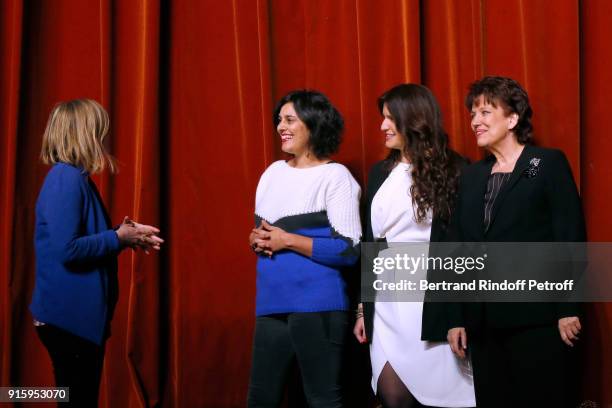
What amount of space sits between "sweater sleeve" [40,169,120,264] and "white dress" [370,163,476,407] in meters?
0.88

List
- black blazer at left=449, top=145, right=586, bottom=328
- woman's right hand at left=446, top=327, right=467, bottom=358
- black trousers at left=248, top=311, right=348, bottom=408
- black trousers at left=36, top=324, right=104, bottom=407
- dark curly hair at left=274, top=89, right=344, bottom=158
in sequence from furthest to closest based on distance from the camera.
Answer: dark curly hair at left=274, top=89, right=344, bottom=158
black trousers at left=248, top=311, right=348, bottom=408
woman's right hand at left=446, top=327, right=467, bottom=358
black blazer at left=449, top=145, right=586, bottom=328
black trousers at left=36, top=324, right=104, bottom=407

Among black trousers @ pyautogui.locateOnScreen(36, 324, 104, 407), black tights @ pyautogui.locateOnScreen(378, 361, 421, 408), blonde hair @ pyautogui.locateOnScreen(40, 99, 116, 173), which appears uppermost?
blonde hair @ pyautogui.locateOnScreen(40, 99, 116, 173)

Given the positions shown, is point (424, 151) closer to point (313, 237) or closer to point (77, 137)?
point (313, 237)

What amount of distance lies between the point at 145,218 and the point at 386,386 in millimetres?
1362

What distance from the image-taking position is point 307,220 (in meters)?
2.43

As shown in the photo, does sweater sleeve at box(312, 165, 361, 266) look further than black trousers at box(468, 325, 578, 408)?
Yes

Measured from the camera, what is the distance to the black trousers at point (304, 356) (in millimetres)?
2332

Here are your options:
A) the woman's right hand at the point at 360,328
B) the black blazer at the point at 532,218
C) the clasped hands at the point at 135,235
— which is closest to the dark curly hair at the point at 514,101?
the black blazer at the point at 532,218

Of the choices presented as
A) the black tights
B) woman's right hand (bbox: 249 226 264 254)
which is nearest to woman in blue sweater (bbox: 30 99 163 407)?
woman's right hand (bbox: 249 226 264 254)

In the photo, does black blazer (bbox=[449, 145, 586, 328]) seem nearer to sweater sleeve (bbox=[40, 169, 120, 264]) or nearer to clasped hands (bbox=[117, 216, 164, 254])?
clasped hands (bbox=[117, 216, 164, 254])

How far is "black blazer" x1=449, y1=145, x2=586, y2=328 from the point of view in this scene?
2.12m

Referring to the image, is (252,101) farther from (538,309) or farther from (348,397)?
(538,309)

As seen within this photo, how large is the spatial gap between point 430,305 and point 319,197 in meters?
0.51

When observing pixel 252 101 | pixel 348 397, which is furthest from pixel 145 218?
pixel 348 397
